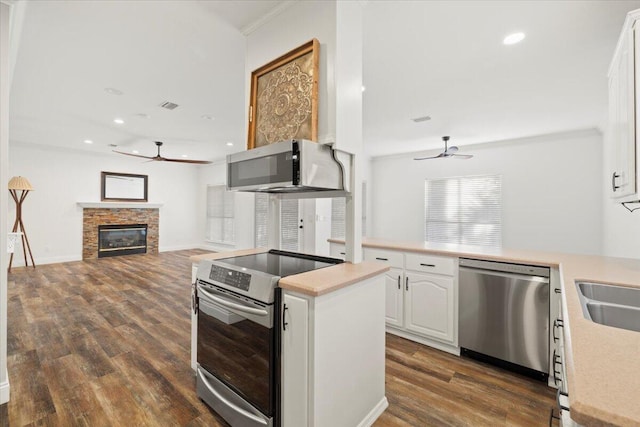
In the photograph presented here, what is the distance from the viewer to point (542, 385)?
7.26 feet

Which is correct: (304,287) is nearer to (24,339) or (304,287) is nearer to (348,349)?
(348,349)

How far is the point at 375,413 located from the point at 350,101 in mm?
2003

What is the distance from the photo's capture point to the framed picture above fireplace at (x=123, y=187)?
23.9 ft

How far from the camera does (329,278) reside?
151 cm

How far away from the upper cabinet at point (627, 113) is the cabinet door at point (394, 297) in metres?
1.79

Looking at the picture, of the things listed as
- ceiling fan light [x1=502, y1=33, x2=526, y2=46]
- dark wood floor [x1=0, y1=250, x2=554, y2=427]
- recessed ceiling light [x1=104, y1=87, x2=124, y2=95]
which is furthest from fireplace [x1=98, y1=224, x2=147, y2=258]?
ceiling fan light [x1=502, y1=33, x2=526, y2=46]

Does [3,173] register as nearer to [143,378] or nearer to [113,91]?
[143,378]

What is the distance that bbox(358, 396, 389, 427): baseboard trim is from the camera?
1719 mm

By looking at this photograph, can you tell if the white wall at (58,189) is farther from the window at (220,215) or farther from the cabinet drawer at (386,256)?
the cabinet drawer at (386,256)

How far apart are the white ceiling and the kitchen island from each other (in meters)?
1.87

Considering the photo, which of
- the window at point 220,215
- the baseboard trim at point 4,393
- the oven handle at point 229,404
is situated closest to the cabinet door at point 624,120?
the oven handle at point 229,404

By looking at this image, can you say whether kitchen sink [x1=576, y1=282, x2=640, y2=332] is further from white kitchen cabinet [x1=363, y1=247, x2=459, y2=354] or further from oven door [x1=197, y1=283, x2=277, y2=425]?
oven door [x1=197, y1=283, x2=277, y2=425]

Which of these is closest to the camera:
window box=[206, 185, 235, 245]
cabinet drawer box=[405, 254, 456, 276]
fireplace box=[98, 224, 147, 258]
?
cabinet drawer box=[405, 254, 456, 276]

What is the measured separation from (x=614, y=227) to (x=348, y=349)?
176 inches
